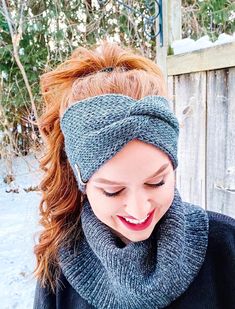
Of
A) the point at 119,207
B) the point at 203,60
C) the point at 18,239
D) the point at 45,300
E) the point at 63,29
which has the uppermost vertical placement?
the point at 203,60

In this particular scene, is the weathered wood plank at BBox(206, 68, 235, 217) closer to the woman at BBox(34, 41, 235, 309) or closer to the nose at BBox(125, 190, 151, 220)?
the woman at BBox(34, 41, 235, 309)

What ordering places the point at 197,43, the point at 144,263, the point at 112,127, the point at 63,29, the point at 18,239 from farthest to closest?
the point at 63,29 → the point at 18,239 → the point at 197,43 → the point at 144,263 → the point at 112,127

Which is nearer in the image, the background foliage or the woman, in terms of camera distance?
the woman

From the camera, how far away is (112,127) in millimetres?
734

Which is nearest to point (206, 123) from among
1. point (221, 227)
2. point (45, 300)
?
point (221, 227)

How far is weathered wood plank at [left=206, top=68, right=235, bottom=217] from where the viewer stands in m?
1.29

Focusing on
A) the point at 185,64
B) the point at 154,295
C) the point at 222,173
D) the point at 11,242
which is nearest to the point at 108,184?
the point at 154,295

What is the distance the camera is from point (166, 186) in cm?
79

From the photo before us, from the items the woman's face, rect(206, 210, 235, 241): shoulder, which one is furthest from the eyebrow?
rect(206, 210, 235, 241): shoulder

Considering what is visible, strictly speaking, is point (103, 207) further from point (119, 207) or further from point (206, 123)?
point (206, 123)

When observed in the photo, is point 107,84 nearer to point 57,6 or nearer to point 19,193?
point 57,6

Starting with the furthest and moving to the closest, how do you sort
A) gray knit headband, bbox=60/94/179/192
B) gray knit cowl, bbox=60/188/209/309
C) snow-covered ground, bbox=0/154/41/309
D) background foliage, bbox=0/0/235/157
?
background foliage, bbox=0/0/235/157, snow-covered ground, bbox=0/154/41/309, gray knit cowl, bbox=60/188/209/309, gray knit headband, bbox=60/94/179/192

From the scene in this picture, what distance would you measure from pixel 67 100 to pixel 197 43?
76cm

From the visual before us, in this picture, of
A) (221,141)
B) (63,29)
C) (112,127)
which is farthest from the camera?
(63,29)
